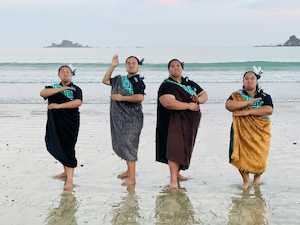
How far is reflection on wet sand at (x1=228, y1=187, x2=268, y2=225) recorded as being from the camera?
5804mm

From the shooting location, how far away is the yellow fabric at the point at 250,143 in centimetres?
725

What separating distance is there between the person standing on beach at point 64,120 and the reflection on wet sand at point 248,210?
6.79 ft

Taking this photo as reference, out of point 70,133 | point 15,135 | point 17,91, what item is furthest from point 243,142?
point 17,91

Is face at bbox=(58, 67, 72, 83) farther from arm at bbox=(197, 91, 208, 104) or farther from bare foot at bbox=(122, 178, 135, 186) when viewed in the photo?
arm at bbox=(197, 91, 208, 104)

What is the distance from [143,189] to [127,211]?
3.44ft

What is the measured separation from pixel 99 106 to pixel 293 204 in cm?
1041

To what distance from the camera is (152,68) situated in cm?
3591

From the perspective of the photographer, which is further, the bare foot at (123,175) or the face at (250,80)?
the bare foot at (123,175)

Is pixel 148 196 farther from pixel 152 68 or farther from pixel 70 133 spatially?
pixel 152 68

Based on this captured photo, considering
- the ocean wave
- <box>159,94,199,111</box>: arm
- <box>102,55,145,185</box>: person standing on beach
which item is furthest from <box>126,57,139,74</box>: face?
the ocean wave

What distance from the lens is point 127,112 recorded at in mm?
7508

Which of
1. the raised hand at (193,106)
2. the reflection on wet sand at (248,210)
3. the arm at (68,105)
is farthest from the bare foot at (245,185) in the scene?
the arm at (68,105)

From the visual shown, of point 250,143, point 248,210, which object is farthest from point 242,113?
point 248,210

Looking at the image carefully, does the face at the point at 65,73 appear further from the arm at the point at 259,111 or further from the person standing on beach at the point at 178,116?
the arm at the point at 259,111
